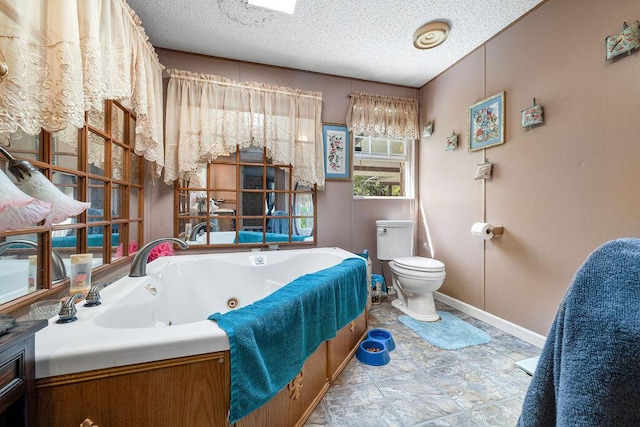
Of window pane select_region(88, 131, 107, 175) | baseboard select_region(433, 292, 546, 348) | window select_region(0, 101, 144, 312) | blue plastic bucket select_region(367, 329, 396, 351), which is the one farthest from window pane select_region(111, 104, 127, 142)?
baseboard select_region(433, 292, 546, 348)

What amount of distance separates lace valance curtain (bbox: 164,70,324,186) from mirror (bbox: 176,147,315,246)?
126 mm

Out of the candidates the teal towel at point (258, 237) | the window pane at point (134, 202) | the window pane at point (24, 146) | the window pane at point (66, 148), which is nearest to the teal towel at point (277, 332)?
the window pane at point (24, 146)

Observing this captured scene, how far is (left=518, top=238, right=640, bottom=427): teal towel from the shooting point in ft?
1.27

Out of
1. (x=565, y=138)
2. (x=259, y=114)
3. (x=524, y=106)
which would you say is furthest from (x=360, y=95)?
(x=565, y=138)

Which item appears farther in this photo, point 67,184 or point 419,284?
point 419,284

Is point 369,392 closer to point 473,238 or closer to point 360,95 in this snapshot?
point 473,238

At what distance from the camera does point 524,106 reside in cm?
188

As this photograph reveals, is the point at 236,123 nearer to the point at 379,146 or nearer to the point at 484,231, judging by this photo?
the point at 379,146

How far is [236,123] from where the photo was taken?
2277mm

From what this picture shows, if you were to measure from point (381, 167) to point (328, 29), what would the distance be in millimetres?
1458

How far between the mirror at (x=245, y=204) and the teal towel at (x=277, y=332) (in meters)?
1.22

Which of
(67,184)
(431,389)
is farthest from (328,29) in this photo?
(431,389)

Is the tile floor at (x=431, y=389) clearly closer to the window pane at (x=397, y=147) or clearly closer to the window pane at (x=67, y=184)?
the window pane at (x=67, y=184)

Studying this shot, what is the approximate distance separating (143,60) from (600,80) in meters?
2.73
